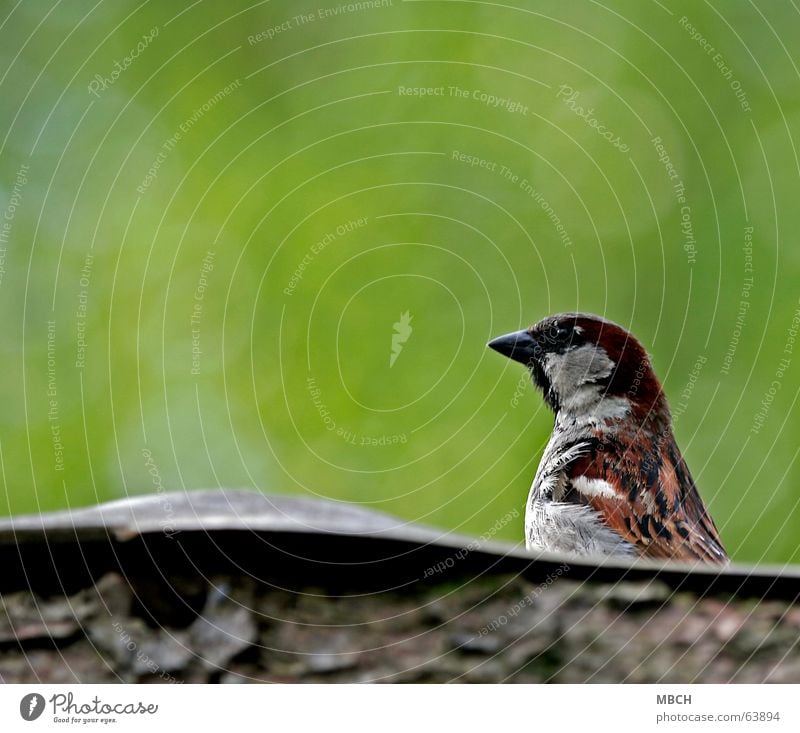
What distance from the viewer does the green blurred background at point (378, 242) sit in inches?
253

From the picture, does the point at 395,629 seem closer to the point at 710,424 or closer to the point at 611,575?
the point at 611,575

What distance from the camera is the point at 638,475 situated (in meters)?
4.64

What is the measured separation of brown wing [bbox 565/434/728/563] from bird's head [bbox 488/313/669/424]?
0.30 metres

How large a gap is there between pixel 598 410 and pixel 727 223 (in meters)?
2.53

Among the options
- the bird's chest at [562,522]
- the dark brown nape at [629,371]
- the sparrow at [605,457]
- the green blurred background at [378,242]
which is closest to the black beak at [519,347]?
the sparrow at [605,457]

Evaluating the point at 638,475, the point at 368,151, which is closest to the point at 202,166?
the point at 368,151

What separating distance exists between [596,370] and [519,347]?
0.47 meters

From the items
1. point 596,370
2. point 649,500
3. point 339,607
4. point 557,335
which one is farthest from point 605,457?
point 339,607

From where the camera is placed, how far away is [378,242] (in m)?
7.42

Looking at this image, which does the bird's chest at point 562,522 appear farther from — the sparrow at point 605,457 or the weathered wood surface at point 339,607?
the weathered wood surface at point 339,607

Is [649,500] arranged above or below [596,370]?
below

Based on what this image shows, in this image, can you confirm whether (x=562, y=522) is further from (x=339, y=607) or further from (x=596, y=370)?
(x=339, y=607)

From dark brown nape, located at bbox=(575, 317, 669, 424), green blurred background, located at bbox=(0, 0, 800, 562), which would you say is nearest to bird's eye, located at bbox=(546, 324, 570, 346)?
dark brown nape, located at bbox=(575, 317, 669, 424)

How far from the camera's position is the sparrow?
14.4ft
